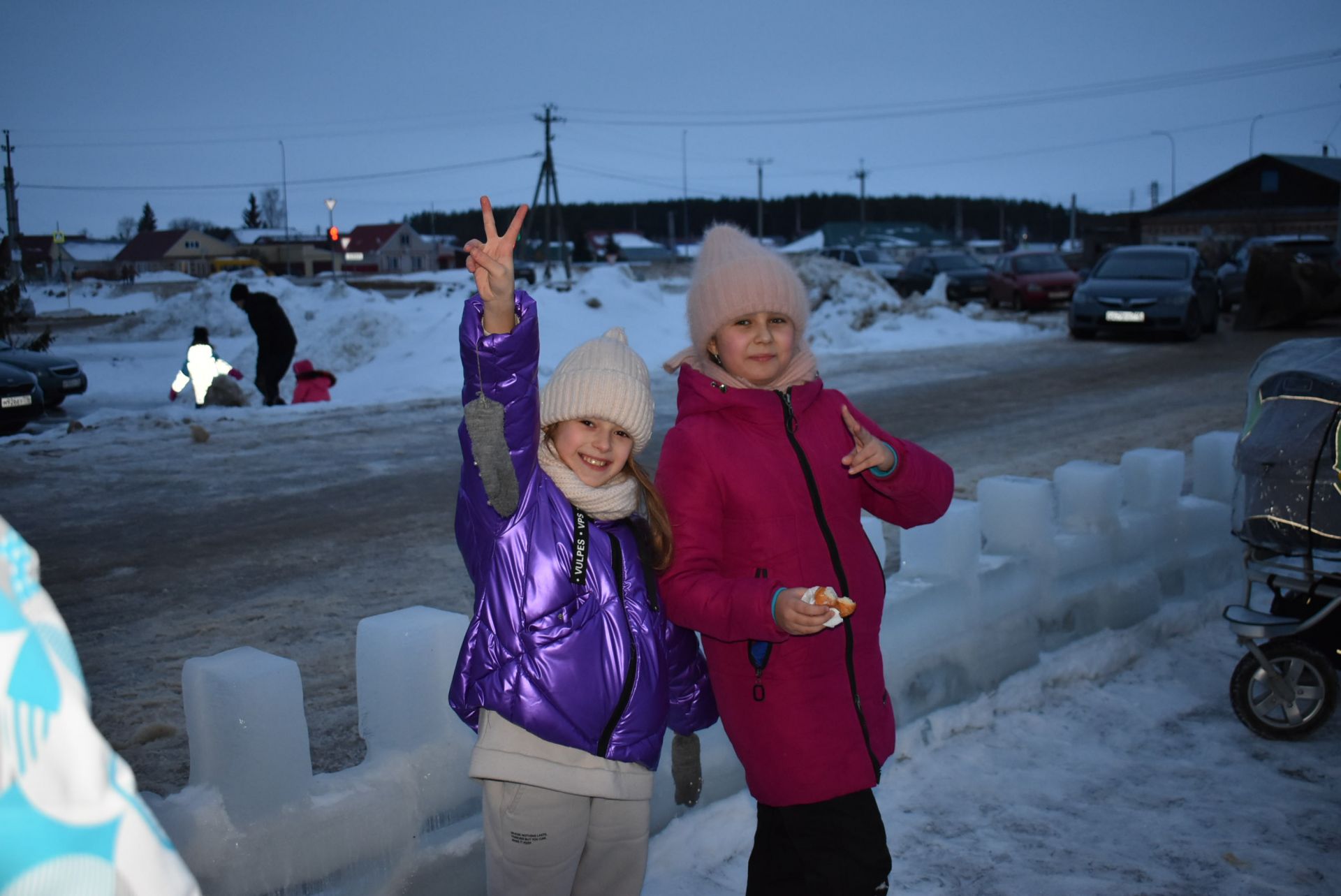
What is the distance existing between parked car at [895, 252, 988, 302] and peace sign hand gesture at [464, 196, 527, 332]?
2797 cm

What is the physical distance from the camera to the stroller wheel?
158 inches

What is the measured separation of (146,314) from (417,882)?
28461 mm

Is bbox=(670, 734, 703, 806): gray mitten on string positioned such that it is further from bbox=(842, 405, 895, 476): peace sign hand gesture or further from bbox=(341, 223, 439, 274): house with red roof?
bbox=(341, 223, 439, 274): house with red roof

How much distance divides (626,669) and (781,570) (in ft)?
1.35

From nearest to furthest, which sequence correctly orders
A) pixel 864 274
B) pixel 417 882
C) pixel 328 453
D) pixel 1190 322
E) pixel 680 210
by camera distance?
1. pixel 417 882
2. pixel 328 453
3. pixel 1190 322
4. pixel 864 274
5. pixel 680 210

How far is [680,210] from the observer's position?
140 metres

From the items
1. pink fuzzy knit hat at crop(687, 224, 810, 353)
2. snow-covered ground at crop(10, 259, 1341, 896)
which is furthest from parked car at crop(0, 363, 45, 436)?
pink fuzzy knit hat at crop(687, 224, 810, 353)

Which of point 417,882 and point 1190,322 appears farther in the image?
point 1190,322

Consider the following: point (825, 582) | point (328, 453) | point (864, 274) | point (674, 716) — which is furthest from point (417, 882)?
point (864, 274)

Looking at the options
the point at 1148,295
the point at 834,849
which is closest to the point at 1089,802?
the point at 834,849

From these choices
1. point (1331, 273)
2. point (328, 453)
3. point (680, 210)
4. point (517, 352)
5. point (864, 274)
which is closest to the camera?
point (517, 352)

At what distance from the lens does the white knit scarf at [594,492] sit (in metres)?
2.33

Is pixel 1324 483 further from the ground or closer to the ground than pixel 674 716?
further from the ground

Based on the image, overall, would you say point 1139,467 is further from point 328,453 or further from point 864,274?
point 864,274
